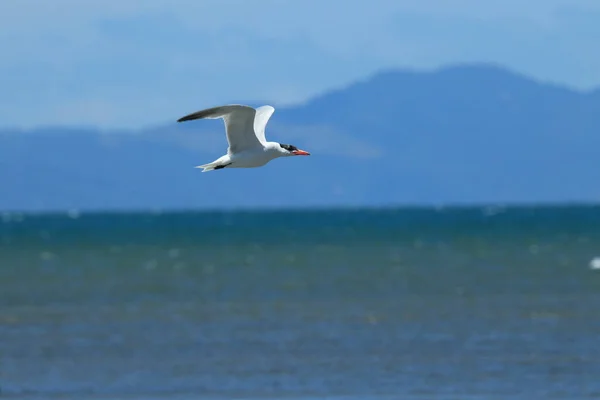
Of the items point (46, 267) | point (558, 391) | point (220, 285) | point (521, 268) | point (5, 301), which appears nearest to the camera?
point (558, 391)

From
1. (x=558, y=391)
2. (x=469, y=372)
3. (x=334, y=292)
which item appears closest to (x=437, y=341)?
(x=469, y=372)

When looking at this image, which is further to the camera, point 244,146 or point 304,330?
point 304,330

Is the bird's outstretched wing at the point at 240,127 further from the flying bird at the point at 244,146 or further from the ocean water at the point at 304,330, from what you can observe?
the ocean water at the point at 304,330

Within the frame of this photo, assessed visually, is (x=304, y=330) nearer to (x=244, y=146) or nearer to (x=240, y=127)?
(x=244, y=146)

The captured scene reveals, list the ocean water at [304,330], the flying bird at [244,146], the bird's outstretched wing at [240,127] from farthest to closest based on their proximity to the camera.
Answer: the ocean water at [304,330] → the flying bird at [244,146] → the bird's outstretched wing at [240,127]

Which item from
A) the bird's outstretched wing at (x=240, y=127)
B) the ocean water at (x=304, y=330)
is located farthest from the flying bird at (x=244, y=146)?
the ocean water at (x=304, y=330)

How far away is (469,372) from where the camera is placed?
76.6ft

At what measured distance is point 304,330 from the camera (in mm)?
28984

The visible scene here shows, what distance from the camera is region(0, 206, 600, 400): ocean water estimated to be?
74.2ft

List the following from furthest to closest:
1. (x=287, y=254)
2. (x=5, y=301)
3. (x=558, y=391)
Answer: (x=287, y=254) < (x=5, y=301) < (x=558, y=391)

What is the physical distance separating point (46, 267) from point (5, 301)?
53.4ft

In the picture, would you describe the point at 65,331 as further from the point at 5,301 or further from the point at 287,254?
the point at 287,254

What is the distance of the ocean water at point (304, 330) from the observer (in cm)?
2261

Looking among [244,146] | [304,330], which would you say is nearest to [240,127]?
[244,146]
